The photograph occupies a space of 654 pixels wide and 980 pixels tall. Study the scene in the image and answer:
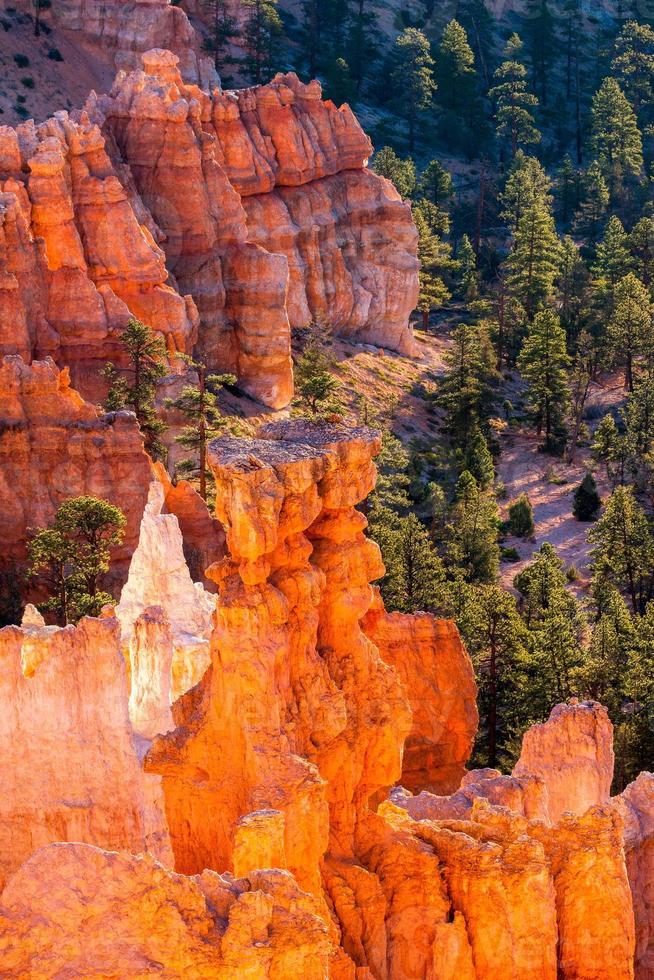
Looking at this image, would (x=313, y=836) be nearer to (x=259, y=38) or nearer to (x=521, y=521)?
(x=521, y=521)

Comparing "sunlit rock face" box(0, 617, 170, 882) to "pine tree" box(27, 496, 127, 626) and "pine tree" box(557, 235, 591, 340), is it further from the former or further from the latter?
"pine tree" box(557, 235, 591, 340)

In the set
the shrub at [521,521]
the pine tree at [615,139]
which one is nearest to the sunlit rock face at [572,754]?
the shrub at [521,521]

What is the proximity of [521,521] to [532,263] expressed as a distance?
29127 millimetres

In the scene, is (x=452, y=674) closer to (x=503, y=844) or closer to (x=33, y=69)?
(x=503, y=844)

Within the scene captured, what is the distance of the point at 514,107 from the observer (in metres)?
126

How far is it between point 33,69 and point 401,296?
983 inches

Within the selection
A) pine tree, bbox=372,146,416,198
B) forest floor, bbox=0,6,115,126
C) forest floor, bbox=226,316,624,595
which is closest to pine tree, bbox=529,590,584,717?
forest floor, bbox=226,316,624,595

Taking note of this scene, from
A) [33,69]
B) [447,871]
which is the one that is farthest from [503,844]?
[33,69]

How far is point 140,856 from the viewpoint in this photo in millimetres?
22031

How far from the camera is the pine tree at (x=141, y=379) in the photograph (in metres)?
61.2

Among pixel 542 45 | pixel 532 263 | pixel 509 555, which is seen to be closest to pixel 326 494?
pixel 509 555

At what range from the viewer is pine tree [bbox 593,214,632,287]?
10506 cm

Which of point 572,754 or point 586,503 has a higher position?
point 572,754

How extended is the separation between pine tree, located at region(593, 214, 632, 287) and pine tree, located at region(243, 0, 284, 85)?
868 inches
